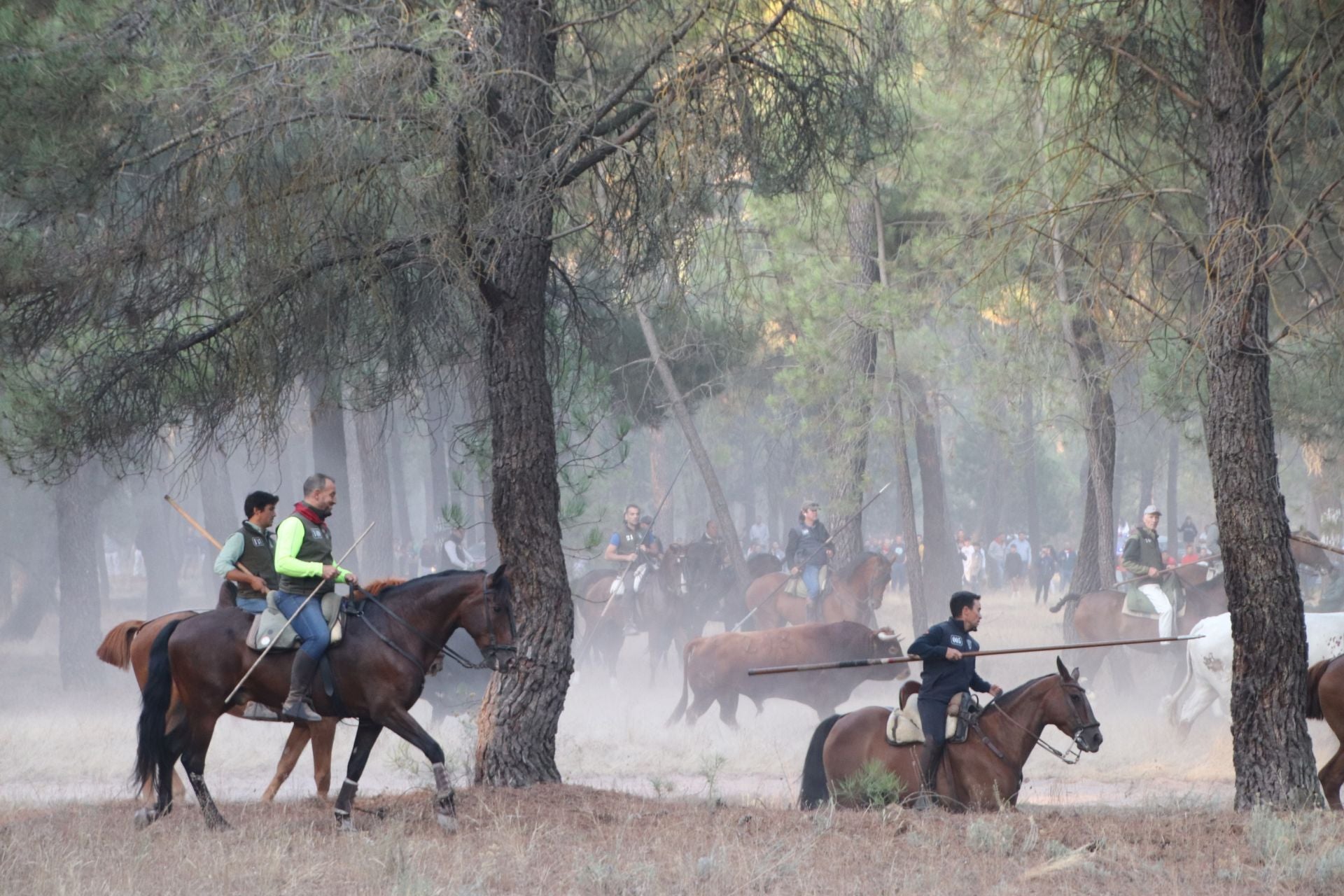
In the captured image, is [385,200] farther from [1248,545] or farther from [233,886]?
[1248,545]

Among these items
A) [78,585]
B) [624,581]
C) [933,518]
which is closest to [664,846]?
[624,581]

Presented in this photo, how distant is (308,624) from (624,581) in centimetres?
1498

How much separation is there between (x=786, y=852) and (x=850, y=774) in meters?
2.43

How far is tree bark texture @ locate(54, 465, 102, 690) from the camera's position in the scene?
80.6 ft

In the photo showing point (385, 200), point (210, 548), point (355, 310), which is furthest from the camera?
point (210, 548)

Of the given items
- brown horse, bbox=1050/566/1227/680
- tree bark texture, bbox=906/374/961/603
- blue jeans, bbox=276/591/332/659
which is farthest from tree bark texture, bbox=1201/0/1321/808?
tree bark texture, bbox=906/374/961/603

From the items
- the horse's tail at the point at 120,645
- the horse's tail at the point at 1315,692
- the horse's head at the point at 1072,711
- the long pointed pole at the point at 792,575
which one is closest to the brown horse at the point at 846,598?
the long pointed pole at the point at 792,575

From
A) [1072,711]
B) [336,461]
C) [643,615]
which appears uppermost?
[336,461]

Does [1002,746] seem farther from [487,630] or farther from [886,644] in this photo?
[886,644]

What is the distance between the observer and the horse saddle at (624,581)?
2325 cm

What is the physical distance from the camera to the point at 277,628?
867cm

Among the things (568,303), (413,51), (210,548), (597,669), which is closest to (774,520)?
(597,669)

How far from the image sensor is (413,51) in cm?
893

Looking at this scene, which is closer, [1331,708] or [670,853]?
[670,853]
